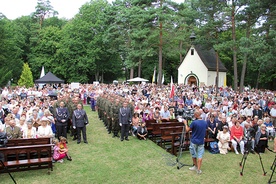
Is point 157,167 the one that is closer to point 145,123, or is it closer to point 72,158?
point 72,158

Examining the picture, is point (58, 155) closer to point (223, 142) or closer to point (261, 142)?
point (223, 142)

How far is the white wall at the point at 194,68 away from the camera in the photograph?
35.2 metres

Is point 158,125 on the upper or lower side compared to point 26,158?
upper

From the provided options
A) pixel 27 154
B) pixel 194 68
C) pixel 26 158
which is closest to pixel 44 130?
pixel 26 158

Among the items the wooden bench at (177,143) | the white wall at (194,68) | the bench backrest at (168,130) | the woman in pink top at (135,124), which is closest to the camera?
the wooden bench at (177,143)

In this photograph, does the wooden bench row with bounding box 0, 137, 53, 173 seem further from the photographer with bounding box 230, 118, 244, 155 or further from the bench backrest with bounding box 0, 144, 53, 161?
the photographer with bounding box 230, 118, 244, 155

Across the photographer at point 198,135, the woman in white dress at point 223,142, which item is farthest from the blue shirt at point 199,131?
the woman in white dress at point 223,142

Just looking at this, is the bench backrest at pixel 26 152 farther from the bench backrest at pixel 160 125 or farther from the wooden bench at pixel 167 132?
the bench backrest at pixel 160 125

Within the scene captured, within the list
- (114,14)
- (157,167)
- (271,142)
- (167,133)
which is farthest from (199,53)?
(157,167)

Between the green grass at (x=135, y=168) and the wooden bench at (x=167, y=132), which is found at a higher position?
the wooden bench at (x=167, y=132)

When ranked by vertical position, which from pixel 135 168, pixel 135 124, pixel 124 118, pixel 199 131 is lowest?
pixel 135 168

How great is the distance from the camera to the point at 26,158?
732 cm

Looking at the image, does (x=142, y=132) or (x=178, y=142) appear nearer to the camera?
(x=178, y=142)

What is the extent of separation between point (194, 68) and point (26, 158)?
3126 centimetres
